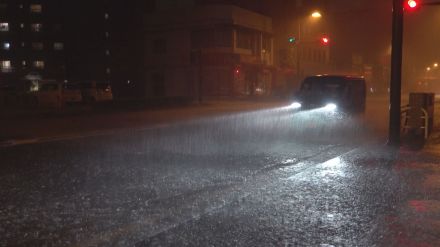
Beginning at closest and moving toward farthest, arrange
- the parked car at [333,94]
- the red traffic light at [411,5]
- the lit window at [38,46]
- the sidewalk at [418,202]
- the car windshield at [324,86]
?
1. the sidewalk at [418,202]
2. the red traffic light at [411,5]
3. the parked car at [333,94]
4. the car windshield at [324,86]
5. the lit window at [38,46]

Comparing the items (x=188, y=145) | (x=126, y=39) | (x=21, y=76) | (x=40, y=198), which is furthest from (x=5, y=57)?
(x=40, y=198)

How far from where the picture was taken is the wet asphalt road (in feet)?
17.6

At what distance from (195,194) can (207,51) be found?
4452 cm

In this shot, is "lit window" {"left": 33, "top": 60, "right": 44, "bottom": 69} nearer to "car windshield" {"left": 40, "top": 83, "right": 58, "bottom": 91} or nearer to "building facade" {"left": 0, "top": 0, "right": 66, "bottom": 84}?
"building facade" {"left": 0, "top": 0, "right": 66, "bottom": 84}

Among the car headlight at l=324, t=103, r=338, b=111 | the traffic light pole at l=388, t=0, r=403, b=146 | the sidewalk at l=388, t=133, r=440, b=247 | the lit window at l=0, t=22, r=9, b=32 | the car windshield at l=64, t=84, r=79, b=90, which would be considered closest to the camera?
the sidewalk at l=388, t=133, r=440, b=247

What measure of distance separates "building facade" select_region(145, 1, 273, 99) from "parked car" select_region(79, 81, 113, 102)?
450 inches

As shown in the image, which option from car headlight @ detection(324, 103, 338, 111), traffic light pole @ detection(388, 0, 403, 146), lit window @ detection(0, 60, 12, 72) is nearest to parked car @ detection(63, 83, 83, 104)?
car headlight @ detection(324, 103, 338, 111)

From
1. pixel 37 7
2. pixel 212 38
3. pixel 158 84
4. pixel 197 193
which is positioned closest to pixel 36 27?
pixel 37 7

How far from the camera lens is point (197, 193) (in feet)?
24.5

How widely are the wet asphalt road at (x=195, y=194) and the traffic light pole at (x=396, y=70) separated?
32.8 inches

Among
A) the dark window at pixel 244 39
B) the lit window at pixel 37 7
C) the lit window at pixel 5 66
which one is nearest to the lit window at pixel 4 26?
the lit window at pixel 37 7

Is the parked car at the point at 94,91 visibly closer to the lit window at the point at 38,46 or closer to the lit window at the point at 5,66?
the lit window at the point at 5,66

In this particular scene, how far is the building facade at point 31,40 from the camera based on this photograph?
255 feet

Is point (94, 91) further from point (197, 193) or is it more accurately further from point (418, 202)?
point (418, 202)
